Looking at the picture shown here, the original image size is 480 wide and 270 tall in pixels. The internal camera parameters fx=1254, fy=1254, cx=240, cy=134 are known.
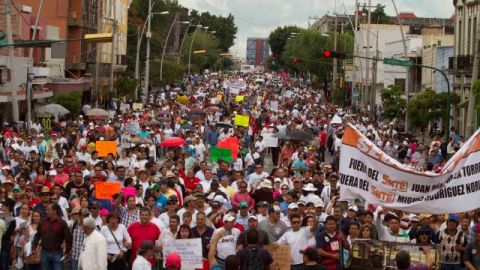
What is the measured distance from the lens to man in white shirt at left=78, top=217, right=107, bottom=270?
13.4m

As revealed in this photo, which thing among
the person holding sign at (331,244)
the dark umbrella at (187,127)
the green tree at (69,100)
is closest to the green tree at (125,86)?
the green tree at (69,100)

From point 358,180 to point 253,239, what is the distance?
1239 mm

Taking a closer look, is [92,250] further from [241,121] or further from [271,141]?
[241,121]

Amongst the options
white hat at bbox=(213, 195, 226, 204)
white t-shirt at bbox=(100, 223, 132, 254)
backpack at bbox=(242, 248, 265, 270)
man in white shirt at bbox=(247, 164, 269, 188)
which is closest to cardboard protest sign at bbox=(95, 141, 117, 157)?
man in white shirt at bbox=(247, 164, 269, 188)

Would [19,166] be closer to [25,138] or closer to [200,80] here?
[25,138]

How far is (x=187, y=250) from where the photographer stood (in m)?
14.0

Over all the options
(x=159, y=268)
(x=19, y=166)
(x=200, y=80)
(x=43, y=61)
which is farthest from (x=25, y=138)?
(x=200, y=80)

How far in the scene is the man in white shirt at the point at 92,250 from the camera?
1338cm

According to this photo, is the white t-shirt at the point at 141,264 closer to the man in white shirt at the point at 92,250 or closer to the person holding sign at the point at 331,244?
the man in white shirt at the point at 92,250

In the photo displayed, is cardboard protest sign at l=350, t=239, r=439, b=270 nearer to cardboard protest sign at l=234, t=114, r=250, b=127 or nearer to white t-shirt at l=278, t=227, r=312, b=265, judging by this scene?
white t-shirt at l=278, t=227, r=312, b=265

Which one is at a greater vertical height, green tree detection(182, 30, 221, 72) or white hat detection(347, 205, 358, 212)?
green tree detection(182, 30, 221, 72)

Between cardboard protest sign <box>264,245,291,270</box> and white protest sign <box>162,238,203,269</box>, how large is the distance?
77cm

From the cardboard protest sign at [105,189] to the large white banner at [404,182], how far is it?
5.85m

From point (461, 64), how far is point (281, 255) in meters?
37.8
